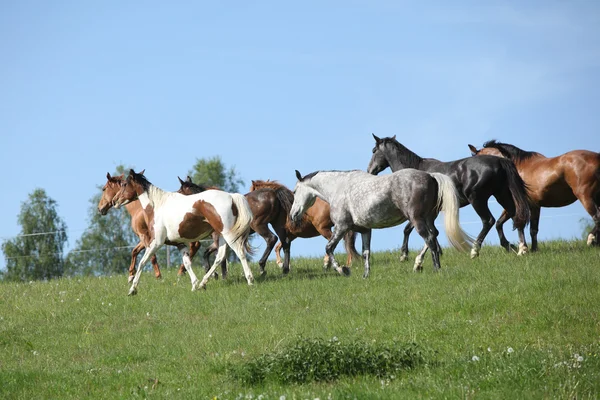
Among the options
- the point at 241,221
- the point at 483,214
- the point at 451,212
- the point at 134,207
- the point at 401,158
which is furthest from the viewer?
the point at 134,207

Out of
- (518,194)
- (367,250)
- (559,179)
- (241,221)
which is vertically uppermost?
(559,179)

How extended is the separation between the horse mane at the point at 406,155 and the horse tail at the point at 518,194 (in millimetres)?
2137

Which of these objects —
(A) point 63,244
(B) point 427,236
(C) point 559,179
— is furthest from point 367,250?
(A) point 63,244

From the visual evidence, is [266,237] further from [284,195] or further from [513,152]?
[513,152]

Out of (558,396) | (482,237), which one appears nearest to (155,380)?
(558,396)

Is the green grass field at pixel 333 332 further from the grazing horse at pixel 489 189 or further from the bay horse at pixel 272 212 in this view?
the bay horse at pixel 272 212

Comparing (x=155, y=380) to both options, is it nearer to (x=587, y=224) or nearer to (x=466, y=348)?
(x=466, y=348)

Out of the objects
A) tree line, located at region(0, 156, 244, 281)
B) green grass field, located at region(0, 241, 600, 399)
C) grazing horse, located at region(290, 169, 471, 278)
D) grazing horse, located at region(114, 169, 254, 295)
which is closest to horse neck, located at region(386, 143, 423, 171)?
grazing horse, located at region(290, 169, 471, 278)

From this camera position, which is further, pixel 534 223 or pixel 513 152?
pixel 513 152

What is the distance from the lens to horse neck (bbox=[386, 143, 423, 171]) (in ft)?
61.6

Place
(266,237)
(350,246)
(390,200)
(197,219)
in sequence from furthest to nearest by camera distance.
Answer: (266,237) < (350,246) < (197,219) < (390,200)

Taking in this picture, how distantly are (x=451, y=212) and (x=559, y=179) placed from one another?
3.76 metres

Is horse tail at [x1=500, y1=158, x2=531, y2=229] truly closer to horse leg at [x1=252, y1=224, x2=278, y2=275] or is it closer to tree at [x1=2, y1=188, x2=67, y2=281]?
horse leg at [x1=252, y1=224, x2=278, y2=275]

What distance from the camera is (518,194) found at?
56.3ft
